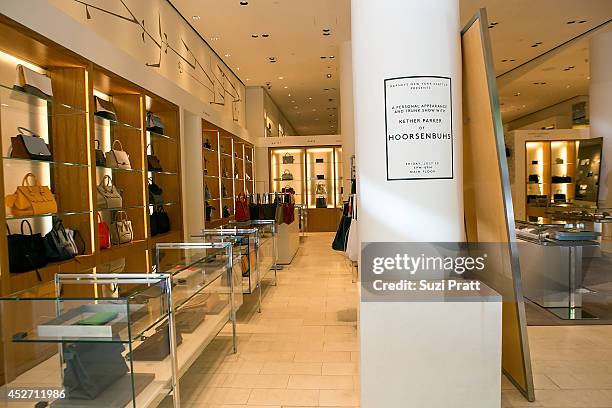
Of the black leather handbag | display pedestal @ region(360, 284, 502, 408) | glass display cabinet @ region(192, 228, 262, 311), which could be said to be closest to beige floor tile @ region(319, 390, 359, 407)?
display pedestal @ region(360, 284, 502, 408)

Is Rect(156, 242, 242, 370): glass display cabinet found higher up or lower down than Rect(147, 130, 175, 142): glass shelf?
lower down

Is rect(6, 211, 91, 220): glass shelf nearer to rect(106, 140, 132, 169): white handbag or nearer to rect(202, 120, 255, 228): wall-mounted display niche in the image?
rect(106, 140, 132, 169): white handbag

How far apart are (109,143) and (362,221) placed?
3.85m

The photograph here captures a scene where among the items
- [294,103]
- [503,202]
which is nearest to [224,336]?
[503,202]

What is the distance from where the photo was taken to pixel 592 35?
9.24m

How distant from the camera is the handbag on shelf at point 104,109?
4914 millimetres

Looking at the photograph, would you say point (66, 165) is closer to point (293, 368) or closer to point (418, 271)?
point (293, 368)

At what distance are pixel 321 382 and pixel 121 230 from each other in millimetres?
3157

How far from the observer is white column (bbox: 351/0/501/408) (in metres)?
2.23

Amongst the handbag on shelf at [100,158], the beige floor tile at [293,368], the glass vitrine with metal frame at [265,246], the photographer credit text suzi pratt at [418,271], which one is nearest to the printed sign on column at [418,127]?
the photographer credit text suzi pratt at [418,271]

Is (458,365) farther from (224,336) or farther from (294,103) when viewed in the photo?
(294,103)

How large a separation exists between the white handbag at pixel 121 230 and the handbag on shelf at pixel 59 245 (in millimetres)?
952

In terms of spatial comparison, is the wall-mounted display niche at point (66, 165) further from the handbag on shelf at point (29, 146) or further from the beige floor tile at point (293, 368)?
the beige floor tile at point (293, 368)

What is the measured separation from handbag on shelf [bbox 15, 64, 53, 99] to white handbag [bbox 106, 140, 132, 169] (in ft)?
3.51
